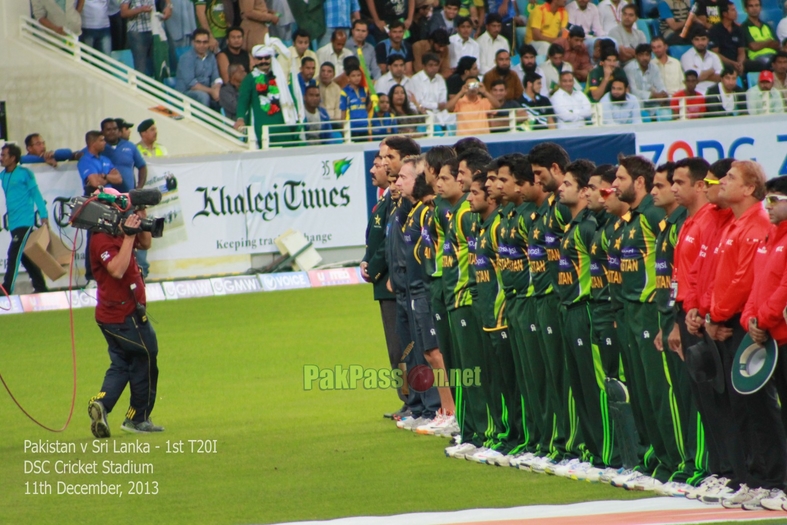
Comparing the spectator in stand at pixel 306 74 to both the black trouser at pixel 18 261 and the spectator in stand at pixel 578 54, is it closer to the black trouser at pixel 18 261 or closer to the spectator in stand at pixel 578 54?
the spectator in stand at pixel 578 54

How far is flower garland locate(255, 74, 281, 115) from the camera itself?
2358cm

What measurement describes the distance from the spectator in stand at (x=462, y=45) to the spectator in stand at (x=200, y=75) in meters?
5.18

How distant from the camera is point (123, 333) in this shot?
11.7 m

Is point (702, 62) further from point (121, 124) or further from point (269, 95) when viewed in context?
point (121, 124)

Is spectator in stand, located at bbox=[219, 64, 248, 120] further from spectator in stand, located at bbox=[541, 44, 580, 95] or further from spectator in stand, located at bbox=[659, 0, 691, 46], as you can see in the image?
spectator in stand, located at bbox=[659, 0, 691, 46]

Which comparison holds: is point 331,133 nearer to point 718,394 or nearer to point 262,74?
point 262,74

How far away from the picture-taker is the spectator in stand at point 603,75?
1038 inches

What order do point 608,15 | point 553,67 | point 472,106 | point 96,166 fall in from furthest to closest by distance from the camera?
point 608,15 → point 553,67 → point 472,106 → point 96,166

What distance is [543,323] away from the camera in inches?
373

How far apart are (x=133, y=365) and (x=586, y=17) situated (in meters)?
19.5

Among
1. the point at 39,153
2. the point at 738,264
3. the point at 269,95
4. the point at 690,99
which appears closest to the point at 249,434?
the point at 738,264

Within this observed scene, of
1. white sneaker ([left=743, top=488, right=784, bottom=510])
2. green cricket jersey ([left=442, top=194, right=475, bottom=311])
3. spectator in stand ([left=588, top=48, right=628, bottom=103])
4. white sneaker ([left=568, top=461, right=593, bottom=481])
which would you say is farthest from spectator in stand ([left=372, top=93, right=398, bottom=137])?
white sneaker ([left=743, top=488, right=784, bottom=510])

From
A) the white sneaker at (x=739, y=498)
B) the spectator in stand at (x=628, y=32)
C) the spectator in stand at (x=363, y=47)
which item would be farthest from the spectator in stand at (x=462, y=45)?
the white sneaker at (x=739, y=498)

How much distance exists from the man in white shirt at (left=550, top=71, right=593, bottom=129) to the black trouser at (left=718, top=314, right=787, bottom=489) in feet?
57.9
